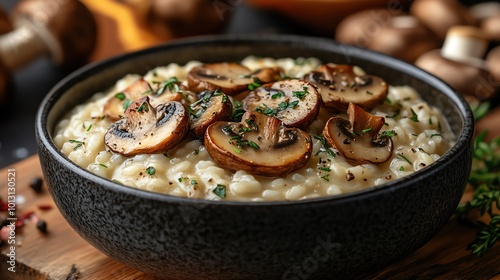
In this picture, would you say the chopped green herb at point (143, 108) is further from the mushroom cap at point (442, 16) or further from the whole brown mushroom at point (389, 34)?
the mushroom cap at point (442, 16)

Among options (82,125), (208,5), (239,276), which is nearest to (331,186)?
(239,276)

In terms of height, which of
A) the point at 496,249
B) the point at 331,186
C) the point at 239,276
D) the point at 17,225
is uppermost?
the point at 331,186

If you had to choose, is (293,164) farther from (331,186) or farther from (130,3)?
(130,3)

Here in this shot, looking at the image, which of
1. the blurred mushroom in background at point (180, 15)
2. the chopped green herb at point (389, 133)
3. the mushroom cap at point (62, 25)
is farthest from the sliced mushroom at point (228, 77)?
the mushroom cap at point (62, 25)

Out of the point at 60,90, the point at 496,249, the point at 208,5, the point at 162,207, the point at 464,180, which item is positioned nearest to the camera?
the point at 162,207

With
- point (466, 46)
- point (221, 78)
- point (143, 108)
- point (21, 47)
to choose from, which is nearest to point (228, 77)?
point (221, 78)

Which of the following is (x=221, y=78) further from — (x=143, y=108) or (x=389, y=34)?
(x=389, y=34)
